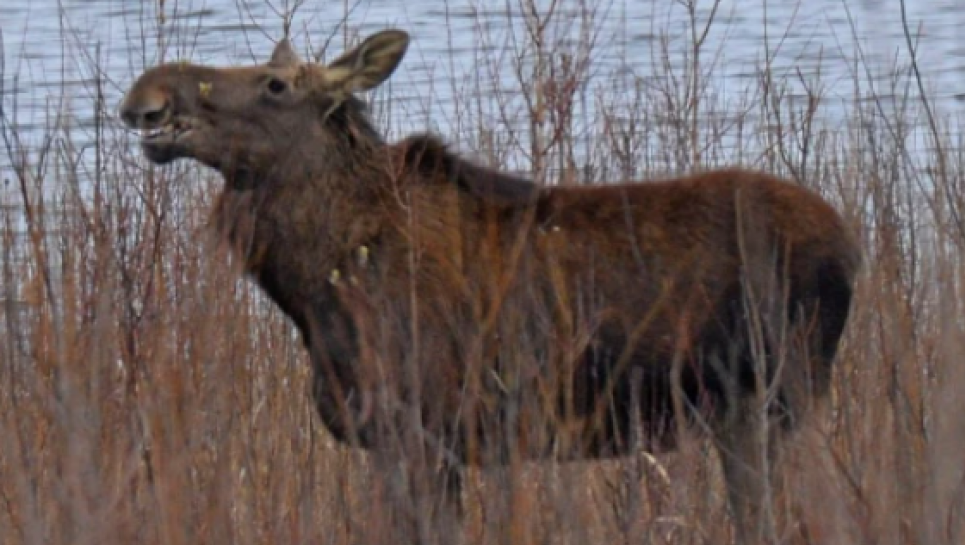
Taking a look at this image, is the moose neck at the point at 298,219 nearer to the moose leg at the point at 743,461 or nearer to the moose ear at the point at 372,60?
the moose ear at the point at 372,60

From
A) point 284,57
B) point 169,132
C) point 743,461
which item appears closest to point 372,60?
point 284,57

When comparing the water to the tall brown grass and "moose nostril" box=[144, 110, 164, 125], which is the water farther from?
"moose nostril" box=[144, 110, 164, 125]

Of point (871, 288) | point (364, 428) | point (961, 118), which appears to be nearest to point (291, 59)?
point (364, 428)

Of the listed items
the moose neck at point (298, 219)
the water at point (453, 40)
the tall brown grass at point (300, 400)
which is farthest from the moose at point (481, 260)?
the water at point (453, 40)

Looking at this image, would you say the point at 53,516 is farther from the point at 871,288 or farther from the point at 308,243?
the point at 871,288

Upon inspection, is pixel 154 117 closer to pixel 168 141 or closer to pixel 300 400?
pixel 168 141

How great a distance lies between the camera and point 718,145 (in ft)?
30.2

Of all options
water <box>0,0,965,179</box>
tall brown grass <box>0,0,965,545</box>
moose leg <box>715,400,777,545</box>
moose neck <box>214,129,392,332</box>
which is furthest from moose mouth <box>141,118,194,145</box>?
water <box>0,0,965,179</box>

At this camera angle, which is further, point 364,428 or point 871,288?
point 871,288

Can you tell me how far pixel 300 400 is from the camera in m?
7.20

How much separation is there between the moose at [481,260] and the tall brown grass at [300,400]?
0.16m

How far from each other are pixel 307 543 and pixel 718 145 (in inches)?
177

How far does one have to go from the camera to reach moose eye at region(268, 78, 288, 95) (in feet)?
20.1

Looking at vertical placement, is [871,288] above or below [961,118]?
below
